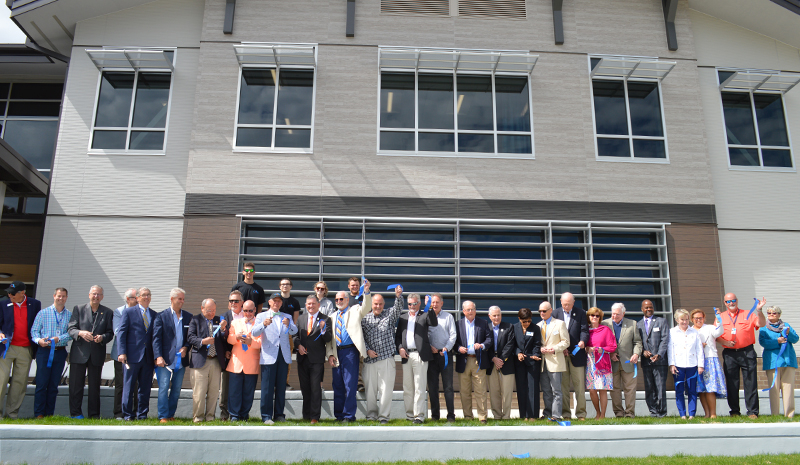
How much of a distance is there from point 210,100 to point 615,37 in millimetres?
9444

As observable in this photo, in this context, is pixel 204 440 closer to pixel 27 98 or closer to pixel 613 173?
pixel 613 173

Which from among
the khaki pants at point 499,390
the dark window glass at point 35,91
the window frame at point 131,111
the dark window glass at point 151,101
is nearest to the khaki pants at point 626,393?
the khaki pants at point 499,390

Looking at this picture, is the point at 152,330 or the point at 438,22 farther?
the point at 438,22

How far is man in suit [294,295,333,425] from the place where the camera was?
7.76 m

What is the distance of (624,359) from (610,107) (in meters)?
6.71

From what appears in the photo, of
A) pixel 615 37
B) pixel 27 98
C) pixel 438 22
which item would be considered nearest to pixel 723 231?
pixel 615 37

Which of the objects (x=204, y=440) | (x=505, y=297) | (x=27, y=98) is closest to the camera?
(x=204, y=440)

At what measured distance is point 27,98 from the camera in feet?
48.8

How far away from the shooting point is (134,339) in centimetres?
772

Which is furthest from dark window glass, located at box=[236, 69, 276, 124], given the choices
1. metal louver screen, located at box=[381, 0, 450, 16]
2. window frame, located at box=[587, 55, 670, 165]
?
window frame, located at box=[587, 55, 670, 165]

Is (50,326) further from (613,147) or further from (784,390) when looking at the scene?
(613,147)

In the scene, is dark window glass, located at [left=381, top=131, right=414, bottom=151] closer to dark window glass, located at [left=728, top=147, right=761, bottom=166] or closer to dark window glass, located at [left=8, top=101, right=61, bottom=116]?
dark window glass, located at [left=728, top=147, right=761, bottom=166]

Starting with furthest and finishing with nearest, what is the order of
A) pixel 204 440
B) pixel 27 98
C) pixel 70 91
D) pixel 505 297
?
pixel 27 98 < pixel 70 91 < pixel 505 297 < pixel 204 440

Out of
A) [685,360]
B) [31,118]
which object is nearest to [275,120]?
[31,118]
